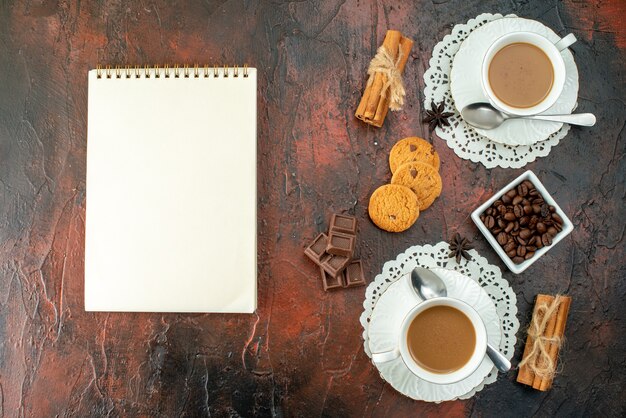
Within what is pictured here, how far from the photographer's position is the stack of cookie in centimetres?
143

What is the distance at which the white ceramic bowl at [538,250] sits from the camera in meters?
1.40

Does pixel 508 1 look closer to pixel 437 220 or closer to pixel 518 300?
pixel 437 220

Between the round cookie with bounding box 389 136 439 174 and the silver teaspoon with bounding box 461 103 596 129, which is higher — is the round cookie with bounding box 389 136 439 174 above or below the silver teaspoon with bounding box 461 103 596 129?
below

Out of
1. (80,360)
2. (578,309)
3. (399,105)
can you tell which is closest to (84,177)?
(80,360)

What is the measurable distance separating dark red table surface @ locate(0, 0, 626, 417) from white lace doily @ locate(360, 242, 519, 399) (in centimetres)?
2

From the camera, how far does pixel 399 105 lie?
1.47 metres

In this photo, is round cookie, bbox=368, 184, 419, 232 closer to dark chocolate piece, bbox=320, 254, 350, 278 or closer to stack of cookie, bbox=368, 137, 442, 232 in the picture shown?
stack of cookie, bbox=368, 137, 442, 232

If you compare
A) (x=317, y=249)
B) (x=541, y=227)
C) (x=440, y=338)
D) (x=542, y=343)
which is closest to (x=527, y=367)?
(x=542, y=343)

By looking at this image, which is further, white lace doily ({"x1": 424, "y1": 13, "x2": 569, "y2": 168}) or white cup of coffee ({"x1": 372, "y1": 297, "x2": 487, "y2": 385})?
white lace doily ({"x1": 424, "y1": 13, "x2": 569, "y2": 168})

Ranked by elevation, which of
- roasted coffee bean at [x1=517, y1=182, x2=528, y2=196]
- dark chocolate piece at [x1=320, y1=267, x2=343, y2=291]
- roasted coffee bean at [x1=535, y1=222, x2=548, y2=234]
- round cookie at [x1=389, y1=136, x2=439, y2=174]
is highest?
round cookie at [x1=389, y1=136, x2=439, y2=174]

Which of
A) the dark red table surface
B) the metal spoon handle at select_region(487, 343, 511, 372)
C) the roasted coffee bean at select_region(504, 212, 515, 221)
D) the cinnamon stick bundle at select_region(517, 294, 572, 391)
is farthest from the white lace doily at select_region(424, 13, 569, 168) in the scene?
the metal spoon handle at select_region(487, 343, 511, 372)

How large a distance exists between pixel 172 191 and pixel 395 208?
0.58 m

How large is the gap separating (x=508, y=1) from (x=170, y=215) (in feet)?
3.49

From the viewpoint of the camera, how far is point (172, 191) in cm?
148
